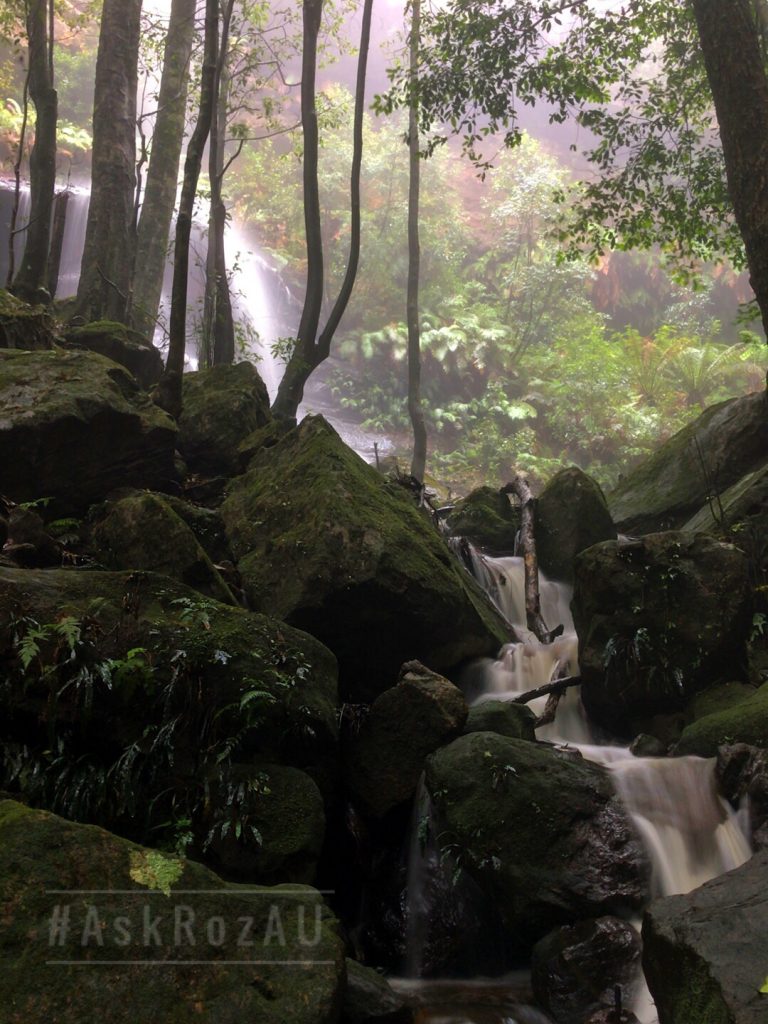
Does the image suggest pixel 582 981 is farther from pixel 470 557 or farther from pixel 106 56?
pixel 106 56

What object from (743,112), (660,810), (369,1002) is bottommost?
(369,1002)

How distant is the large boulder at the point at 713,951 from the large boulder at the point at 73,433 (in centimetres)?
528

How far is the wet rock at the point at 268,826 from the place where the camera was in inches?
151

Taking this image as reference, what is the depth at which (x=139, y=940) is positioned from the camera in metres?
2.55

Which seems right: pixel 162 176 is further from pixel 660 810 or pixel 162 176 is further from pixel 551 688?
pixel 660 810

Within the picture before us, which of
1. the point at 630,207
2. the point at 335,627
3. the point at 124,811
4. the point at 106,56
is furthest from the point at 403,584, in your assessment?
the point at 106,56

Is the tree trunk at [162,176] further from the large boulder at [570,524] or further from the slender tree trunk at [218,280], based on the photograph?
the large boulder at [570,524]

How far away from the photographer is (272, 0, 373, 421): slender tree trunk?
938cm

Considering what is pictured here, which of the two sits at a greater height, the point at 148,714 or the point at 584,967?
the point at 148,714

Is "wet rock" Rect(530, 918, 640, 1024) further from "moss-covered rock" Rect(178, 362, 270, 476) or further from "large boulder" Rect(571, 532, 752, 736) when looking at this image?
"moss-covered rock" Rect(178, 362, 270, 476)

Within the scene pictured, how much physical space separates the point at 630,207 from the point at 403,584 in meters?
7.05

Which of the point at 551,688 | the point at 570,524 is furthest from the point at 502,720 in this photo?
the point at 570,524

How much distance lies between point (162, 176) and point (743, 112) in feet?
29.7

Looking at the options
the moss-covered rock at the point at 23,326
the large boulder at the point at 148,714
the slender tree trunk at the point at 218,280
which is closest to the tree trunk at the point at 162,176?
the slender tree trunk at the point at 218,280
